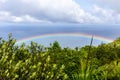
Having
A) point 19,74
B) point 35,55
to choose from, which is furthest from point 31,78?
point 35,55

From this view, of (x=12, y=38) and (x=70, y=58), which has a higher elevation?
(x=12, y=38)

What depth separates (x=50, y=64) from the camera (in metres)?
13.7

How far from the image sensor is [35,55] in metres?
14.4

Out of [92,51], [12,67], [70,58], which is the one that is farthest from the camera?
[92,51]

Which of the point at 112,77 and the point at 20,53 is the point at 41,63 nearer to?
the point at 20,53

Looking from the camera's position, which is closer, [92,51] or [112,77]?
[112,77]

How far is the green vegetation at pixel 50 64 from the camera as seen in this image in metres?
12.3

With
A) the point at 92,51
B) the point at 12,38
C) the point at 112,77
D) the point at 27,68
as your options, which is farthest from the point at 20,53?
the point at 92,51

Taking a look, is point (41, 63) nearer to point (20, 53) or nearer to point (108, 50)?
point (20, 53)

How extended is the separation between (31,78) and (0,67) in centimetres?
Result: 108

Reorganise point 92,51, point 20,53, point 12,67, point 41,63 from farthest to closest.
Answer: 1. point 92,51
2. point 20,53
3. point 41,63
4. point 12,67

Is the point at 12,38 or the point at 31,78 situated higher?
the point at 12,38

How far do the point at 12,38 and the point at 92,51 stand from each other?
5.09 meters

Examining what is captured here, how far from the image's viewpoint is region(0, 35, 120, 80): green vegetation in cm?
1229
